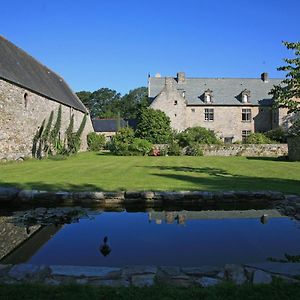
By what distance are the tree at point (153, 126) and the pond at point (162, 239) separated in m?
24.8

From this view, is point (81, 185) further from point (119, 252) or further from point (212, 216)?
point (119, 252)

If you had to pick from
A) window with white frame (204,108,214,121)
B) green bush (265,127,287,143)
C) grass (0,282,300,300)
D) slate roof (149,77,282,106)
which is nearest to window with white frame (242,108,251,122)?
slate roof (149,77,282,106)

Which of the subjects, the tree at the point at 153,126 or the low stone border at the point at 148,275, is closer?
the low stone border at the point at 148,275

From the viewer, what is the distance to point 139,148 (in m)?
28.2

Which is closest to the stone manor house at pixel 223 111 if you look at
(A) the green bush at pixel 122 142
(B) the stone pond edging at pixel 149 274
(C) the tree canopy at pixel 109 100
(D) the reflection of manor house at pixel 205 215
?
(A) the green bush at pixel 122 142

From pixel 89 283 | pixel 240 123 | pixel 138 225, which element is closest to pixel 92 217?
pixel 138 225

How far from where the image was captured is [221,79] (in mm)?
42094

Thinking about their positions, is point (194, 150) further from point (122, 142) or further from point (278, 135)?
point (278, 135)

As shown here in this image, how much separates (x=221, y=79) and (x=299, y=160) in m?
21.2

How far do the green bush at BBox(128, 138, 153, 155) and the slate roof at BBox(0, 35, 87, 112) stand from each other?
6234 mm

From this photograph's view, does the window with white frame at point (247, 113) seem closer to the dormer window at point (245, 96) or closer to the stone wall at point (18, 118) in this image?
the dormer window at point (245, 96)

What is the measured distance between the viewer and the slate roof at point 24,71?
66.3 ft

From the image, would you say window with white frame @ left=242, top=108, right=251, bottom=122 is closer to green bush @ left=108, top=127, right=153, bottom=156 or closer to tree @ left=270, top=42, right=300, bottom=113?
green bush @ left=108, top=127, right=153, bottom=156

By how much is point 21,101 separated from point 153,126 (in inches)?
599
